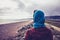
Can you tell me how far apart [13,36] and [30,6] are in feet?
1.47

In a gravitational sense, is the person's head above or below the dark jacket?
above

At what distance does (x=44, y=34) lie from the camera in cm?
116

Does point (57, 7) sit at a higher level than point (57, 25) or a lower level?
higher

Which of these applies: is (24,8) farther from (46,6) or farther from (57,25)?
(57,25)

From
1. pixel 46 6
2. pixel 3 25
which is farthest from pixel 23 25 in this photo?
pixel 46 6

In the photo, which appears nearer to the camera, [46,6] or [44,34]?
[44,34]

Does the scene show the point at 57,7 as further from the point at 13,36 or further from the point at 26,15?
the point at 13,36

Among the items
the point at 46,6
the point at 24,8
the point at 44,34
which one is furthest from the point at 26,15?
the point at 44,34

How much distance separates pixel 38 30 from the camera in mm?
1143

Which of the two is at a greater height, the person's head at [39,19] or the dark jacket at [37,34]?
the person's head at [39,19]

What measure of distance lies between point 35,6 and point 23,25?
29 cm

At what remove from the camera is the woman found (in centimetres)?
112

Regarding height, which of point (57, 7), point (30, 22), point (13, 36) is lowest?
point (13, 36)

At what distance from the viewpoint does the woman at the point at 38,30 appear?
112 centimetres
